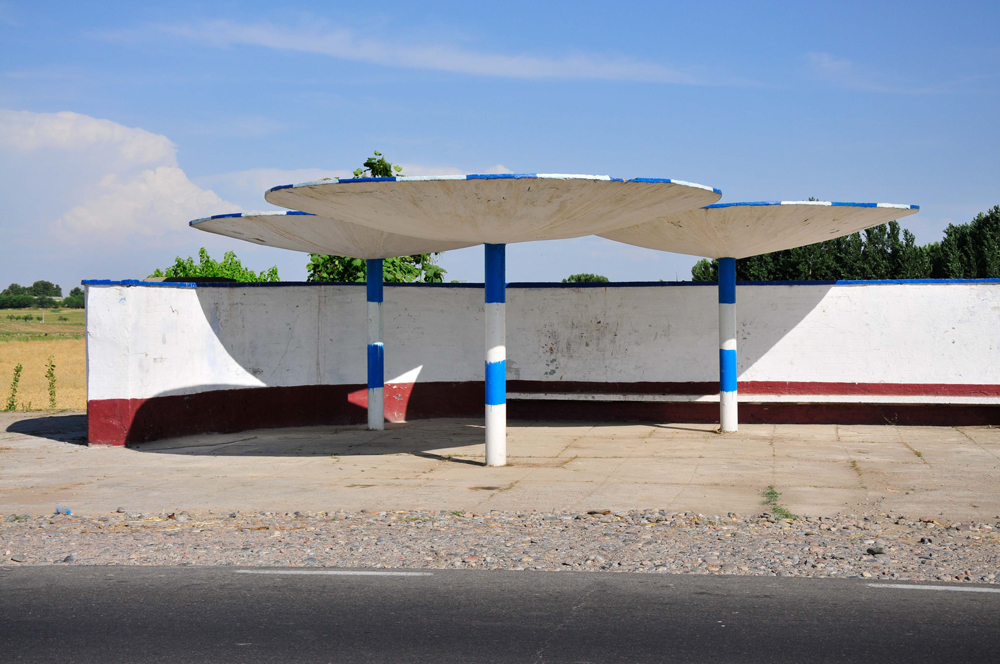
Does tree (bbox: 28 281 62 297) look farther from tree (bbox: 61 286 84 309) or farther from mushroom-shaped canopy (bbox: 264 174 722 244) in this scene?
mushroom-shaped canopy (bbox: 264 174 722 244)

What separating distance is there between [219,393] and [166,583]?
352 inches

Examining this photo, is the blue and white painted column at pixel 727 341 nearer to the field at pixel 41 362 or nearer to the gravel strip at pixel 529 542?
the gravel strip at pixel 529 542

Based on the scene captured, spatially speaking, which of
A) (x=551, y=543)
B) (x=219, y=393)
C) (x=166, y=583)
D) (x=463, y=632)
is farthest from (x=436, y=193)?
(x=219, y=393)

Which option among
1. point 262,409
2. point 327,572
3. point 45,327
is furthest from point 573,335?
point 45,327

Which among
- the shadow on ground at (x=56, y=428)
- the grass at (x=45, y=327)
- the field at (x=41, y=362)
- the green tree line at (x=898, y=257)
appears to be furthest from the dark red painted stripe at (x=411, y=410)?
the grass at (x=45, y=327)

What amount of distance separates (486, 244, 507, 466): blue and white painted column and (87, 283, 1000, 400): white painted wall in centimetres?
502

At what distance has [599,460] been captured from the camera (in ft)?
40.9

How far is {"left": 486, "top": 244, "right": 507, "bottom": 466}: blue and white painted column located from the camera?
38.9 ft

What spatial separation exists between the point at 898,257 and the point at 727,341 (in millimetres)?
32768

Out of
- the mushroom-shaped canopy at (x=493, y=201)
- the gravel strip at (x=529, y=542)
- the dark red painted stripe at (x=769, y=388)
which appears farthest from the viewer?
→ the dark red painted stripe at (x=769, y=388)

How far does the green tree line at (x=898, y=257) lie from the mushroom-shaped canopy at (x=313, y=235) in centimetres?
2937

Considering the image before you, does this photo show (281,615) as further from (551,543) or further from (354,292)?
(354,292)

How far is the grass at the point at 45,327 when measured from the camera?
2717 inches

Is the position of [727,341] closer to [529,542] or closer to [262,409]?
[529,542]
